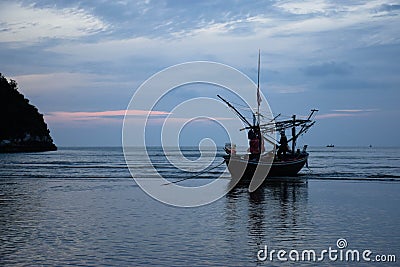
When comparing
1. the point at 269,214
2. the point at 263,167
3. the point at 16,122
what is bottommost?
the point at 269,214

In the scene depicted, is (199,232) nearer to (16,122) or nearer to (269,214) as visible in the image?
(269,214)

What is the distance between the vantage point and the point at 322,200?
27016mm

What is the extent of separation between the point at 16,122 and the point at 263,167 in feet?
371

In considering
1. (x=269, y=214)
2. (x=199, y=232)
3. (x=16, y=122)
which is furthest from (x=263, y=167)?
(x=16, y=122)

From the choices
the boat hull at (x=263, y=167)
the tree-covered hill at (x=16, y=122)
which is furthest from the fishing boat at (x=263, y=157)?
the tree-covered hill at (x=16, y=122)

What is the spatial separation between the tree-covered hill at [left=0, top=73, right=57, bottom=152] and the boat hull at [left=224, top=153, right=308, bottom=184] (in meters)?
106

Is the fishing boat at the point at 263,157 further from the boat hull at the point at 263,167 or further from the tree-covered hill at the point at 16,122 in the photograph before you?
the tree-covered hill at the point at 16,122

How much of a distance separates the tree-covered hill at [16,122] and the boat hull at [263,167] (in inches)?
4154

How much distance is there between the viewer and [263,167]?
139ft

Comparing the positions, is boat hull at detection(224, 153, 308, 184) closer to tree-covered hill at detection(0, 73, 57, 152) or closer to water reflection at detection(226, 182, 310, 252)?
water reflection at detection(226, 182, 310, 252)

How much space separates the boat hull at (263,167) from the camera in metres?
41.2

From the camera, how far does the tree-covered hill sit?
140 metres

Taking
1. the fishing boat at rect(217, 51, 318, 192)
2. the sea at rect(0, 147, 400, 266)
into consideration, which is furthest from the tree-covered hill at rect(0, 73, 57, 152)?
the sea at rect(0, 147, 400, 266)

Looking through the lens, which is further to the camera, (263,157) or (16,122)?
(16,122)
